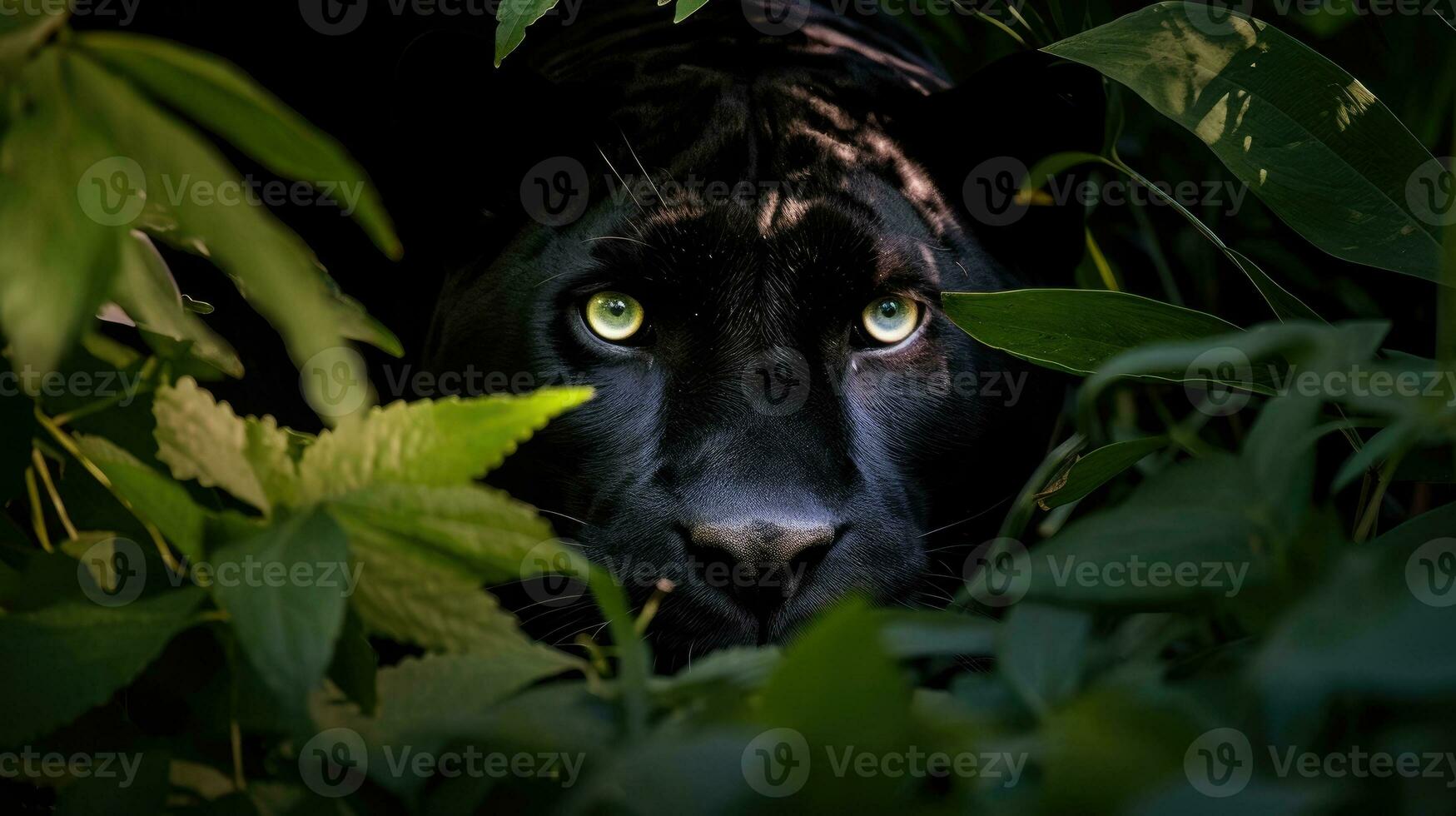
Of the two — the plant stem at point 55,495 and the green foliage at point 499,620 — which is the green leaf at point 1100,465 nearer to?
the green foliage at point 499,620

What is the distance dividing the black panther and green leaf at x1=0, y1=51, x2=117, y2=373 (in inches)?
34.2

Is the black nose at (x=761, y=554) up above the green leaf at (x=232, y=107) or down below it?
below

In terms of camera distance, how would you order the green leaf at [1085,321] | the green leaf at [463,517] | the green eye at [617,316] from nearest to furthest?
the green leaf at [463,517] < the green leaf at [1085,321] < the green eye at [617,316]

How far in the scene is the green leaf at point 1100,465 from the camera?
0.73 metres

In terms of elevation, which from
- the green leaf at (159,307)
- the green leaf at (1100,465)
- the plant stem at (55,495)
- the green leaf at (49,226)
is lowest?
the green leaf at (1100,465)

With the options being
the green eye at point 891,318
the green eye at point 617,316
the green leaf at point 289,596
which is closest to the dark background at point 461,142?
the green eye at point 617,316

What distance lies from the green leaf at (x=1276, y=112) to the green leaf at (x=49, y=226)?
28.2 inches

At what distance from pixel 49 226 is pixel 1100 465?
2.03 feet

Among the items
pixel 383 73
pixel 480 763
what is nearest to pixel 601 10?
pixel 383 73

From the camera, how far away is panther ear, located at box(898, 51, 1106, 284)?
4.63ft

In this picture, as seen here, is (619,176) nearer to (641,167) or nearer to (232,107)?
(641,167)

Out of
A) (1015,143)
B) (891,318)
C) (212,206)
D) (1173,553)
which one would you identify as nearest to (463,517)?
(212,206)

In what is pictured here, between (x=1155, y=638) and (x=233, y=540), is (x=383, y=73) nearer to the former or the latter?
(x=233, y=540)

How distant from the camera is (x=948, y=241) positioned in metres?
1.54
